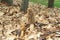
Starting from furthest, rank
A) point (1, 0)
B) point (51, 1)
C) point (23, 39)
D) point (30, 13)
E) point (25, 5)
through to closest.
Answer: point (51, 1) → point (1, 0) → point (25, 5) → point (30, 13) → point (23, 39)

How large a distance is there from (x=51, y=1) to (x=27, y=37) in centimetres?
1322

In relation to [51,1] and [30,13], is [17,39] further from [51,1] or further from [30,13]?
[51,1]

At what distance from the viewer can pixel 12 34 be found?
4.57 meters

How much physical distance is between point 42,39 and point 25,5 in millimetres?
7255

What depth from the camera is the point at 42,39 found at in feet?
13.4

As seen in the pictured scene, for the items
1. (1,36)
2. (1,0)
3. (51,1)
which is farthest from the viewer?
(51,1)

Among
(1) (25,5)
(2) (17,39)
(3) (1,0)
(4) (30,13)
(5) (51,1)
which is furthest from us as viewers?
(5) (51,1)

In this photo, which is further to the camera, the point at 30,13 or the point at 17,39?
the point at 30,13

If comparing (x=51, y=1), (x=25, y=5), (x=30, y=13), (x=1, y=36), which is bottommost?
(x=51, y=1)

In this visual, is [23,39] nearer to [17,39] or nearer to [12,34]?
[17,39]

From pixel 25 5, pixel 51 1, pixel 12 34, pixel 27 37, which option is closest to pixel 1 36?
pixel 12 34

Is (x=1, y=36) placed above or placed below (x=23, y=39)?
below

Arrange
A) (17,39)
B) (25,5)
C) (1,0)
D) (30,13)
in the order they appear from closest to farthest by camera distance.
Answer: (17,39) → (30,13) → (25,5) → (1,0)

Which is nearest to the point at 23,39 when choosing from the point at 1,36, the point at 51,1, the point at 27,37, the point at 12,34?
→ the point at 27,37
